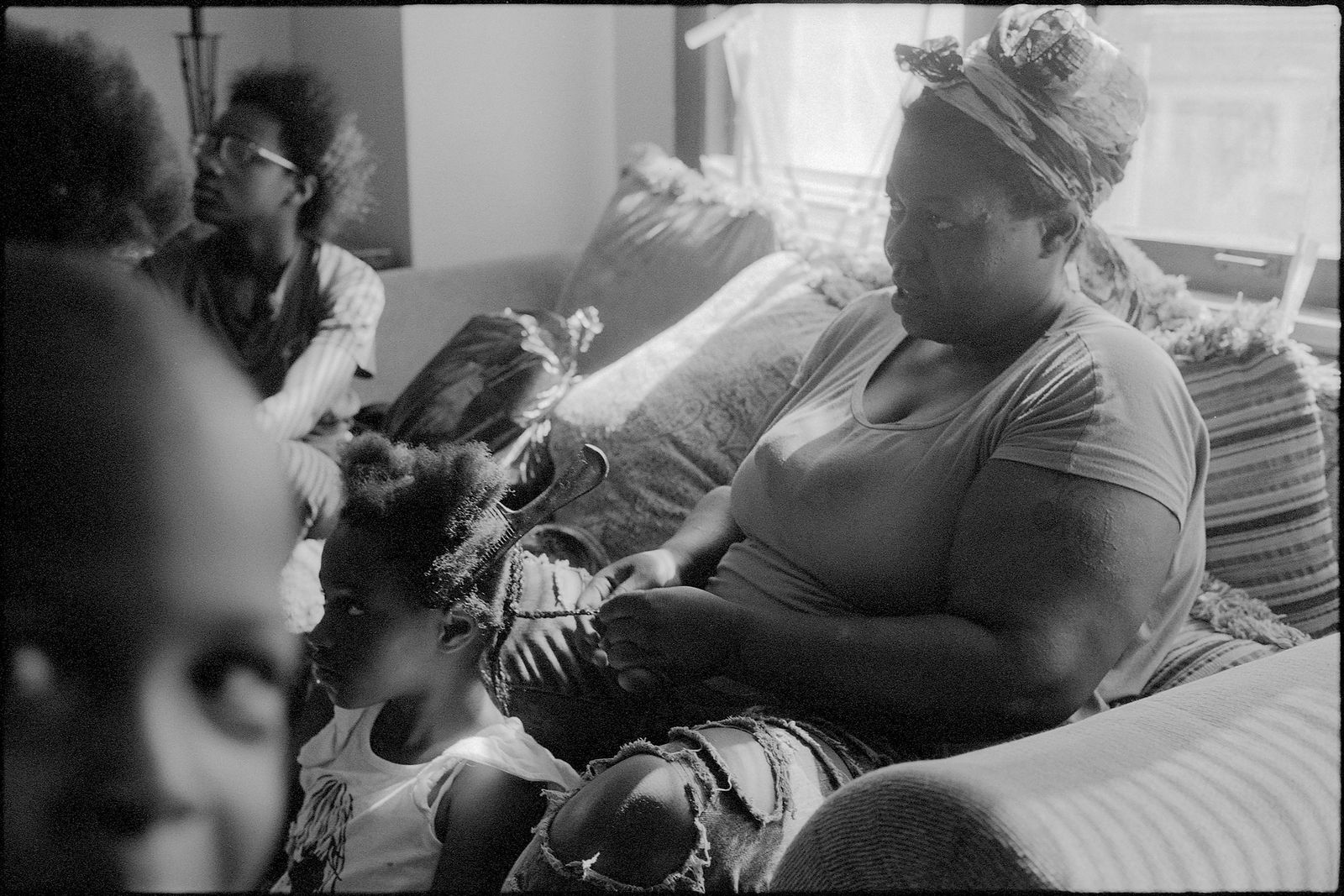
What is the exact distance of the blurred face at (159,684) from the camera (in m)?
0.30

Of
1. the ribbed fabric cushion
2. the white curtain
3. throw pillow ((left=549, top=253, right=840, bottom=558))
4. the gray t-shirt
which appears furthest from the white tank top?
the white curtain

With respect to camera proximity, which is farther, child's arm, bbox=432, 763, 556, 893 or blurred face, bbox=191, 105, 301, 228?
blurred face, bbox=191, 105, 301, 228

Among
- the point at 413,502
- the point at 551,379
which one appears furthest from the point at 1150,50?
the point at 413,502

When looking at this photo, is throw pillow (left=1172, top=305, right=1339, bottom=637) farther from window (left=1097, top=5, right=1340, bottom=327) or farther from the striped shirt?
the striped shirt

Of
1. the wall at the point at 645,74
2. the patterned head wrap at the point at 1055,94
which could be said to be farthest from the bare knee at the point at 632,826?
the wall at the point at 645,74

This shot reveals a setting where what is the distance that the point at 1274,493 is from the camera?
1232mm

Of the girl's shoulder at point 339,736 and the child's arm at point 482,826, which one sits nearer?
the child's arm at point 482,826

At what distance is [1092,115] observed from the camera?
105 centimetres

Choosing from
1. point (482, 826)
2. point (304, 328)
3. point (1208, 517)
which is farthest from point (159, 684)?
point (304, 328)

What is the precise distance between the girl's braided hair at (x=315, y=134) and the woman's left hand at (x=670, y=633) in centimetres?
120

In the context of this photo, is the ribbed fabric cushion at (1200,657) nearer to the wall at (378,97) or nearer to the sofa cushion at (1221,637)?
the sofa cushion at (1221,637)

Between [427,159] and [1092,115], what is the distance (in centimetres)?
193

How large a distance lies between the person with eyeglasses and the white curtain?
2.72 ft

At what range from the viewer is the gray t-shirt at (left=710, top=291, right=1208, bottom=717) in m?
0.96
